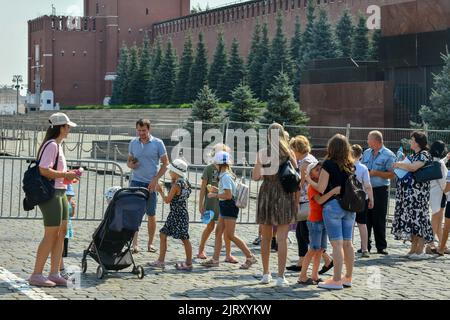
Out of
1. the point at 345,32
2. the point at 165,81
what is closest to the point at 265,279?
the point at 345,32

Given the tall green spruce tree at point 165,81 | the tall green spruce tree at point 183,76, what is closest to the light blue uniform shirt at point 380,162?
the tall green spruce tree at point 183,76

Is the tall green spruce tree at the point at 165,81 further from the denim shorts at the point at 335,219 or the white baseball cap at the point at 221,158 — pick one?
the denim shorts at the point at 335,219

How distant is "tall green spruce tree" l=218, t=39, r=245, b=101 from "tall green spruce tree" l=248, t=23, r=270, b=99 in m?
2.02

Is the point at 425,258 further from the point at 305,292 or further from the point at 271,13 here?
the point at 271,13

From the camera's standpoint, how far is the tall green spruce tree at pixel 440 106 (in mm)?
21719

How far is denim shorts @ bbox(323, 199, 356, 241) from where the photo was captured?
7.20 meters

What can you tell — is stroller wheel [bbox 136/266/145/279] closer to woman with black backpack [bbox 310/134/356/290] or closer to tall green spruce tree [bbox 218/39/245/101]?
woman with black backpack [bbox 310/134/356/290]

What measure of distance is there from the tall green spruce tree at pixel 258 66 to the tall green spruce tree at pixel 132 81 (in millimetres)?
16082

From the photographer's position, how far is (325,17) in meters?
43.0

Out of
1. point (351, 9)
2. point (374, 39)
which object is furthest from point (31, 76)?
point (374, 39)

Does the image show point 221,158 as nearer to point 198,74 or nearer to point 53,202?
point 53,202

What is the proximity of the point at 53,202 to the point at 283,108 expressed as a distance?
20.0 m

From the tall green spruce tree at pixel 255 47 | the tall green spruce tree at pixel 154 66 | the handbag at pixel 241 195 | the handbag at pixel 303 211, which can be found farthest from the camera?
the tall green spruce tree at pixel 154 66

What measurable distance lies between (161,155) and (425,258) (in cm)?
277
